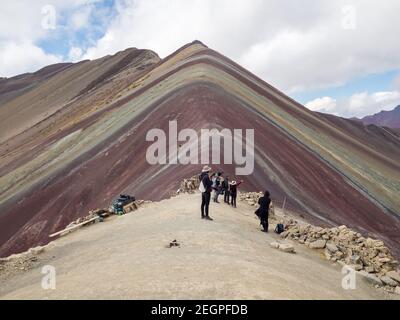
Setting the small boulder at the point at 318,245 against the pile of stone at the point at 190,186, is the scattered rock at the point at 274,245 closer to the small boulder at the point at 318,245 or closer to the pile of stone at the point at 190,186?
the small boulder at the point at 318,245

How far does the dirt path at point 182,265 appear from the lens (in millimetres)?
9500

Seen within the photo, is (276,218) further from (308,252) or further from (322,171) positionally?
(322,171)

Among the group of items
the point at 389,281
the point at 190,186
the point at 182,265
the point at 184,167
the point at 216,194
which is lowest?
the point at 389,281

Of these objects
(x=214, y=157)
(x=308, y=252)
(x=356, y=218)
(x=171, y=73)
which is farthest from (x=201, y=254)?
(x=171, y=73)

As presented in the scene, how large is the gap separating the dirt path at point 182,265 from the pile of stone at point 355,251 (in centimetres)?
56

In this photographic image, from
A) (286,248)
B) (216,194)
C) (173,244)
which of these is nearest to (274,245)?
(286,248)

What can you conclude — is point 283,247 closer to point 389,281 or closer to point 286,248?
point 286,248

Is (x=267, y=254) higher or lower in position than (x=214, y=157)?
lower

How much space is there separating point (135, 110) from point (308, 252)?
114 feet

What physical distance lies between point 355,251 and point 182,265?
7.70m

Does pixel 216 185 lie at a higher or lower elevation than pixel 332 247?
higher

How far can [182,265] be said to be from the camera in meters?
11.0

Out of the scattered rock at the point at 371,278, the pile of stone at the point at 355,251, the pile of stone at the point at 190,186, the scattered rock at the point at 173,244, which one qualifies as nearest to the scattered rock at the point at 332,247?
the pile of stone at the point at 355,251

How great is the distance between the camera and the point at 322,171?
1486 inches
